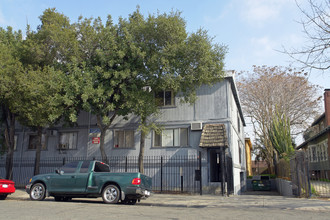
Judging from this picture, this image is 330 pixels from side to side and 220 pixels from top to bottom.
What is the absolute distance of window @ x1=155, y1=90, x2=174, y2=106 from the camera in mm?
19422

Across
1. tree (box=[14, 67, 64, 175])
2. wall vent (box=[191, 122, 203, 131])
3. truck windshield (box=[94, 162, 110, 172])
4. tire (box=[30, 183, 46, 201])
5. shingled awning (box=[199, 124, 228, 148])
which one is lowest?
tire (box=[30, 183, 46, 201])

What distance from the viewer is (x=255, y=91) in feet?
107

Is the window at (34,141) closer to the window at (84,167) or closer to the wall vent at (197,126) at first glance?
the window at (84,167)

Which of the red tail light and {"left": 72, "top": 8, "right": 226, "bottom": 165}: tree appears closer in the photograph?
the red tail light

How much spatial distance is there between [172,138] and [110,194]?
785cm

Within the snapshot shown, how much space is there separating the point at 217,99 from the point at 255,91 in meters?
15.9

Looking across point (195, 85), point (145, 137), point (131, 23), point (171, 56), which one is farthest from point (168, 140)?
point (131, 23)

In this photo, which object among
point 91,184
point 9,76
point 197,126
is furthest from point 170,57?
point 9,76

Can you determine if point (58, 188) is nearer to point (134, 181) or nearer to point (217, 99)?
point (134, 181)

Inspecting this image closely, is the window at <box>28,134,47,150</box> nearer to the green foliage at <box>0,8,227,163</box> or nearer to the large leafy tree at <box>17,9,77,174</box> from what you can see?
the large leafy tree at <box>17,9,77,174</box>

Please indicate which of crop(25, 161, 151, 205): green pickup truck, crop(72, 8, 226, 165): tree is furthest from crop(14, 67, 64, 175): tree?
crop(25, 161, 151, 205): green pickup truck

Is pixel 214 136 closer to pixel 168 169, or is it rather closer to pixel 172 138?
pixel 172 138

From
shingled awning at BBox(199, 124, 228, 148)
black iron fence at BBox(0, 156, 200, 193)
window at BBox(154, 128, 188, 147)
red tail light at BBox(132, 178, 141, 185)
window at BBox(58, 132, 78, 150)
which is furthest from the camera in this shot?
window at BBox(58, 132, 78, 150)

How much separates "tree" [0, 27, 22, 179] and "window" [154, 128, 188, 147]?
8.79m
